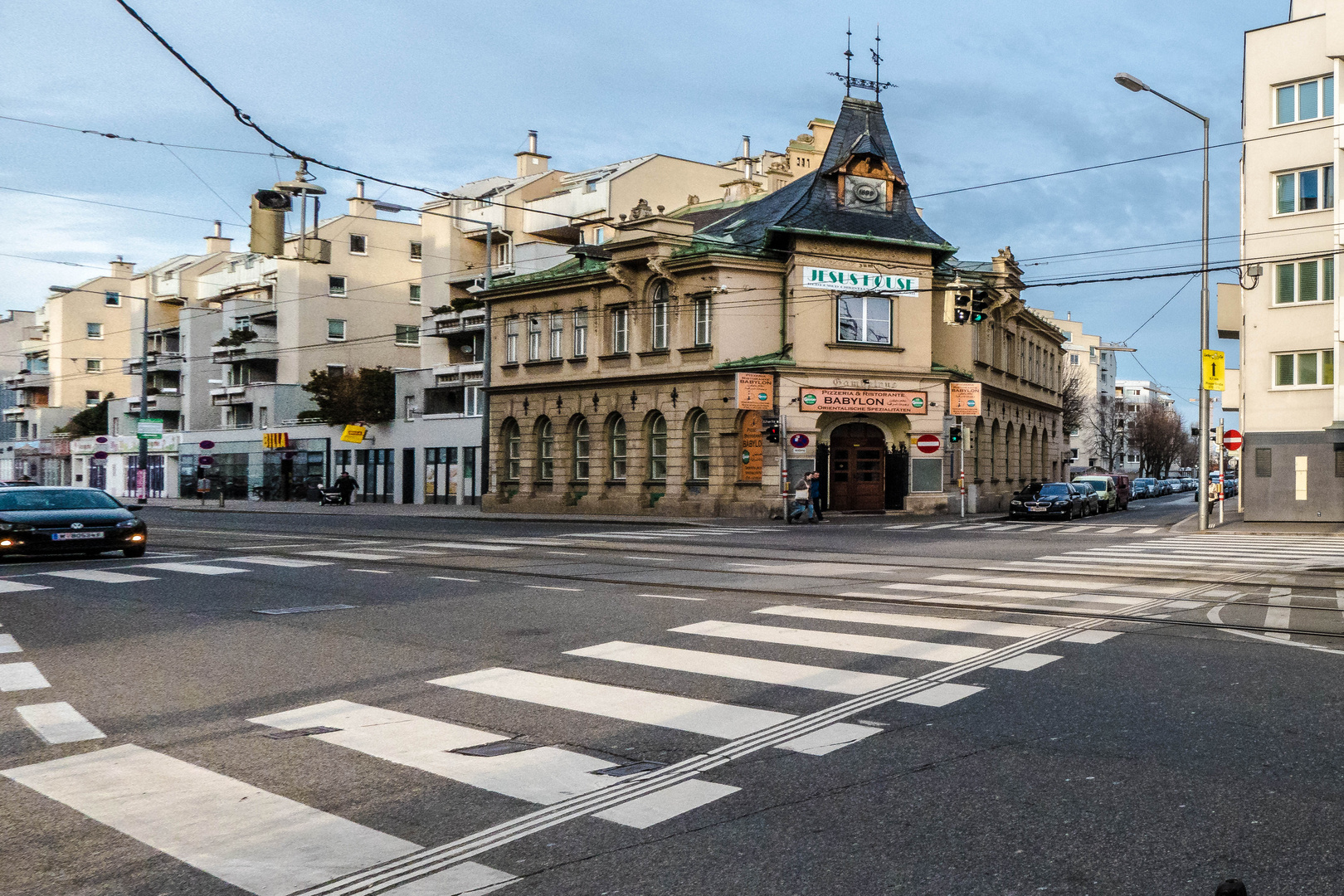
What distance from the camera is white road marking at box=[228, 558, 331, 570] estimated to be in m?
17.8

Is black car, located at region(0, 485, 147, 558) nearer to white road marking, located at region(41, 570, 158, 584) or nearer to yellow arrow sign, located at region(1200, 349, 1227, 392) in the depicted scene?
white road marking, located at region(41, 570, 158, 584)

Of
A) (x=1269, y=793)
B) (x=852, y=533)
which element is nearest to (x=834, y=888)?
(x=1269, y=793)

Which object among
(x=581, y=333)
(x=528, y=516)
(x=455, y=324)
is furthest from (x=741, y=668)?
(x=455, y=324)

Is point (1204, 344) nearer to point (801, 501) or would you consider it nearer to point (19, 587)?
point (801, 501)

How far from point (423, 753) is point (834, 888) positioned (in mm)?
2809

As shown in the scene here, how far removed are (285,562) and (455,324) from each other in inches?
1429

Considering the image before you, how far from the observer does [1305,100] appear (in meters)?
35.6

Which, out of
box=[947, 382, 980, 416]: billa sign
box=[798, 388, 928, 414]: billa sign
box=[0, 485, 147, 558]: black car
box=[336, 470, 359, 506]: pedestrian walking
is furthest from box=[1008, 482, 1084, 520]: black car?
box=[336, 470, 359, 506]: pedestrian walking

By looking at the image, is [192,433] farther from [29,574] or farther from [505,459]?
[29,574]

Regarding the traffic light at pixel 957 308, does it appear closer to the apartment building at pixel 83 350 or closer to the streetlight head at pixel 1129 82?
the streetlight head at pixel 1129 82

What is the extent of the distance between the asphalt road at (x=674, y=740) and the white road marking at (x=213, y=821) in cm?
2

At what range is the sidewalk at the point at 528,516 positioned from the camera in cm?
3584

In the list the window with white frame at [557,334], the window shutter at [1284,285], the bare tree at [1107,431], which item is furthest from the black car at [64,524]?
the bare tree at [1107,431]

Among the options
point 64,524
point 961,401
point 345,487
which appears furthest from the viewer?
point 345,487
